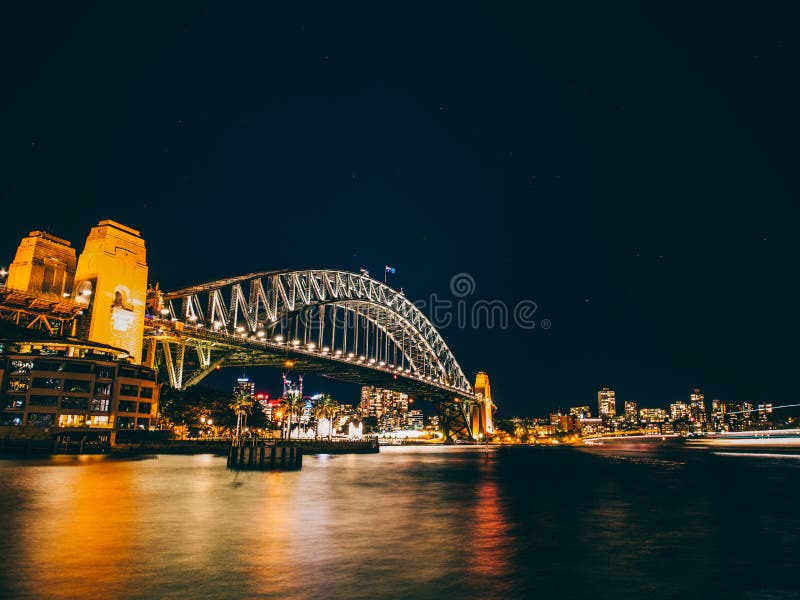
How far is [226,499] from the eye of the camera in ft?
74.2

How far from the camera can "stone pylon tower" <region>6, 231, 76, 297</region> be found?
6681 centimetres

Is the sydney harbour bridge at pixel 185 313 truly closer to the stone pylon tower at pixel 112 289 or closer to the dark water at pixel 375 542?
the stone pylon tower at pixel 112 289

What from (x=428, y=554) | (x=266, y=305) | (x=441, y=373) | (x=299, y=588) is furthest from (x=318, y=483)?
(x=441, y=373)

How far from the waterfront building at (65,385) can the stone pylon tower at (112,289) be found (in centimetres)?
375

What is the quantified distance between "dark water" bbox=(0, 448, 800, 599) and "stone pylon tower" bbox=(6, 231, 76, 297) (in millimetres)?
46011

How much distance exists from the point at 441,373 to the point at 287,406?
2193 inches

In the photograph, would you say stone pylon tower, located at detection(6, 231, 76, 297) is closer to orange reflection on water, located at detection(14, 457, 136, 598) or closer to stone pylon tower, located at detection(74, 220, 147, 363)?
stone pylon tower, located at detection(74, 220, 147, 363)

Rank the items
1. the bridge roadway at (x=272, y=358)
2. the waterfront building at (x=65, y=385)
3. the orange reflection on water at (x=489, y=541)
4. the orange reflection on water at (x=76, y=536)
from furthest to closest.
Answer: the bridge roadway at (x=272, y=358) → the waterfront building at (x=65, y=385) → the orange reflection on water at (x=489, y=541) → the orange reflection on water at (x=76, y=536)

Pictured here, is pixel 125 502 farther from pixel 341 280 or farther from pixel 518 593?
pixel 341 280

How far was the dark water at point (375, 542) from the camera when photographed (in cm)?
1065

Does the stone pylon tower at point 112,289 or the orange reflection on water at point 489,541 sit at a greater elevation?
the stone pylon tower at point 112,289

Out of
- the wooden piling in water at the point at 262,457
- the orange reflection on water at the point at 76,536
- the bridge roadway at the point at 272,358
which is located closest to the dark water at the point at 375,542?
the orange reflection on water at the point at 76,536

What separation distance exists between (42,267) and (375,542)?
226 ft

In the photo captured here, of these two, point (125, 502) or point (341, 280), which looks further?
point (341, 280)
